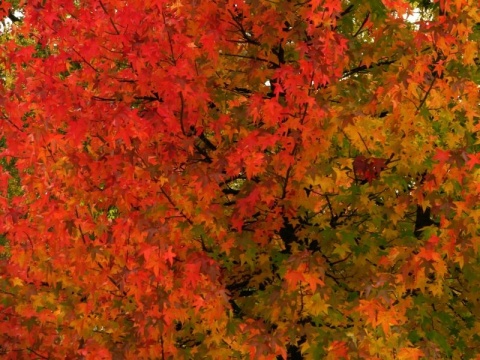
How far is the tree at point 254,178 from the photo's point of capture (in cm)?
559

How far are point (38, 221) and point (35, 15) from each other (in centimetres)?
233

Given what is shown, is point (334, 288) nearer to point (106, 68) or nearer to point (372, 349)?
point (372, 349)

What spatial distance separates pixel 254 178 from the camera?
21.3 ft

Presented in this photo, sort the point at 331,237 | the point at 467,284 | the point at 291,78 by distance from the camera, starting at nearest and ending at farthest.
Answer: the point at 291,78 → the point at 331,237 → the point at 467,284

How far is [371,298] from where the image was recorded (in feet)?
18.1

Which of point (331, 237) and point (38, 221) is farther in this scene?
point (38, 221)

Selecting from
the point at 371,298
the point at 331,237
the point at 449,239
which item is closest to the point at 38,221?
the point at 331,237

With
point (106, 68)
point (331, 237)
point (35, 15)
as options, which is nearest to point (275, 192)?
point (331, 237)

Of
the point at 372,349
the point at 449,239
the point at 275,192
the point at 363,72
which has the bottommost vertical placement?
the point at 372,349

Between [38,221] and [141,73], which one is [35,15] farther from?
[38,221]

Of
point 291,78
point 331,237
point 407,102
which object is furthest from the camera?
point 331,237

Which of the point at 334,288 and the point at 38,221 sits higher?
the point at 38,221

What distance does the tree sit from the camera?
5586 millimetres

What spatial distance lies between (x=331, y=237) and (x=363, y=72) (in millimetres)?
1903
